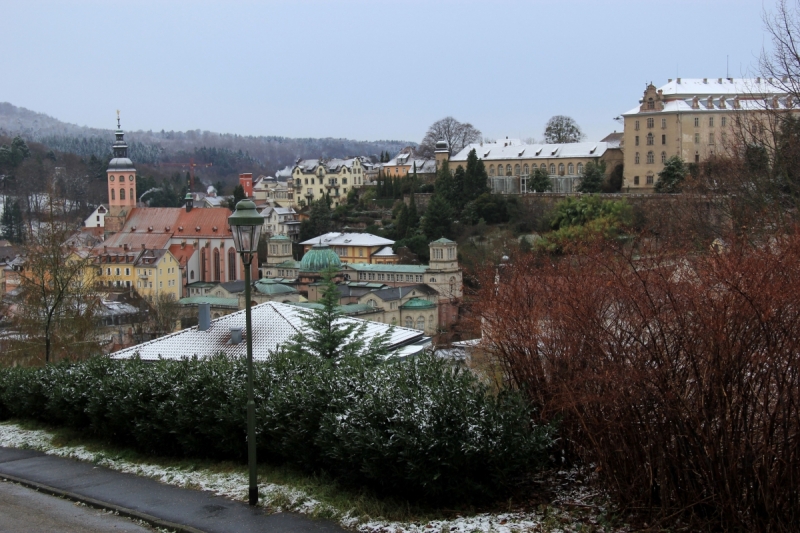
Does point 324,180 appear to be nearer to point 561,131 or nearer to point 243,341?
point 561,131

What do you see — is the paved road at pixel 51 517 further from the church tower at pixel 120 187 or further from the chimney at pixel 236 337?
the church tower at pixel 120 187

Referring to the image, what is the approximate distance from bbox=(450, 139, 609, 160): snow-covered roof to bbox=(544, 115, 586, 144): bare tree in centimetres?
826

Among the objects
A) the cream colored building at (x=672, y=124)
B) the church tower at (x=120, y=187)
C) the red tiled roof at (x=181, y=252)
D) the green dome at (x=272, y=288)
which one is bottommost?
the green dome at (x=272, y=288)

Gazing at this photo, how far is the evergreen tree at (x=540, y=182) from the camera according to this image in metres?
67.8

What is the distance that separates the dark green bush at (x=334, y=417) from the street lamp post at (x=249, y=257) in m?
0.47

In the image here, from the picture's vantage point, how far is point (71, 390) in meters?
12.9

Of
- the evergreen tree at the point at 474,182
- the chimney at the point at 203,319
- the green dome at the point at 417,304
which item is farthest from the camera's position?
the evergreen tree at the point at 474,182

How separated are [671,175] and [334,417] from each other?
163 feet

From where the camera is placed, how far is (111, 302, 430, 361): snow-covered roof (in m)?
20.1

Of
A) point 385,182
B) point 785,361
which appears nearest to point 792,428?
point 785,361

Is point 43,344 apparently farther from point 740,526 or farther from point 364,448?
point 740,526

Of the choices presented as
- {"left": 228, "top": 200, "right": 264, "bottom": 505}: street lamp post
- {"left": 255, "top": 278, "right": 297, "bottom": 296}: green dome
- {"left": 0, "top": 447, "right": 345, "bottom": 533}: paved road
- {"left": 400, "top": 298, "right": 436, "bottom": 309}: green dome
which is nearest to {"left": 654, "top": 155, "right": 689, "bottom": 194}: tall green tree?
{"left": 400, "top": 298, "right": 436, "bottom": 309}: green dome

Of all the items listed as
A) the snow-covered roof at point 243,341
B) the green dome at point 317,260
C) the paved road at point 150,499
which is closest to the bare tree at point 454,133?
the green dome at point 317,260

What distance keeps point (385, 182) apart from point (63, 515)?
231 ft
